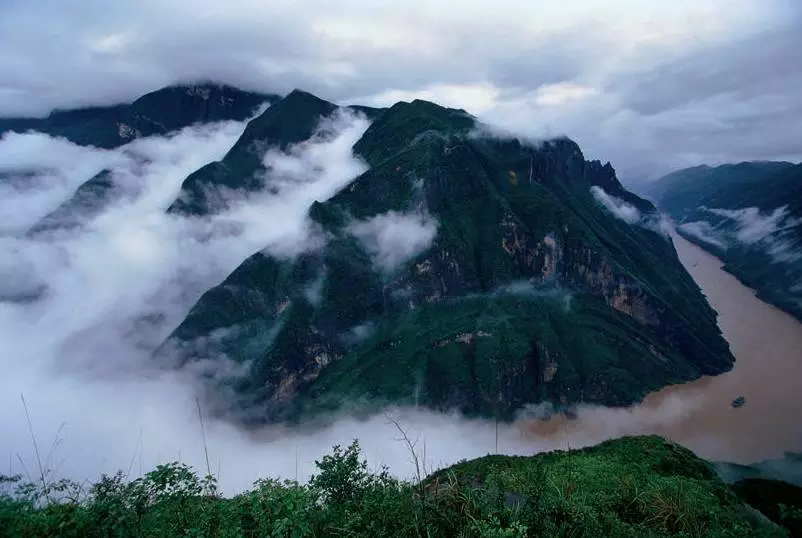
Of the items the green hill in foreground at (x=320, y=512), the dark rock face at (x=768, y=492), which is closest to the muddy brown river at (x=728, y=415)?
the dark rock face at (x=768, y=492)

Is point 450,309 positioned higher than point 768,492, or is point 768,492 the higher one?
point 450,309

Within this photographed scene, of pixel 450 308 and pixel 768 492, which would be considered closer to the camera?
pixel 768 492

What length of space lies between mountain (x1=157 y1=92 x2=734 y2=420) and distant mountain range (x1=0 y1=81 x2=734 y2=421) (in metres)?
0.40

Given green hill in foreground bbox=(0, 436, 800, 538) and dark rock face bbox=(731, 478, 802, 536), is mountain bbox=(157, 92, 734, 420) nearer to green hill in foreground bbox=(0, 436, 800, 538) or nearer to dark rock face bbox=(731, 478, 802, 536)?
dark rock face bbox=(731, 478, 802, 536)

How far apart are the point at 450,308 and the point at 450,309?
1.47 feet

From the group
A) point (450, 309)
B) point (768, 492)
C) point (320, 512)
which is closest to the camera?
point (320, 512)

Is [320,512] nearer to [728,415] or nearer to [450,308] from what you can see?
[450,308]

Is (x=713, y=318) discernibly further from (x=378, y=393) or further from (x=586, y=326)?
(x=378, y=393)

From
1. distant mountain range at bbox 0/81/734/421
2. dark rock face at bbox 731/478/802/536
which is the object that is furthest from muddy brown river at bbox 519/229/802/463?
dark rock face at bbox 731/478/802/536

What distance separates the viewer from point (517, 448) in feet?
326

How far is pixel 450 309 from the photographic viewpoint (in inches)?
5202

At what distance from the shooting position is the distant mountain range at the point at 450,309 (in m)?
120

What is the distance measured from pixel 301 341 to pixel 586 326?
75732 millimetres

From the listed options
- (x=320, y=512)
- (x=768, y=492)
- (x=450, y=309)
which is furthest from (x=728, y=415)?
(x=320, y=512)
